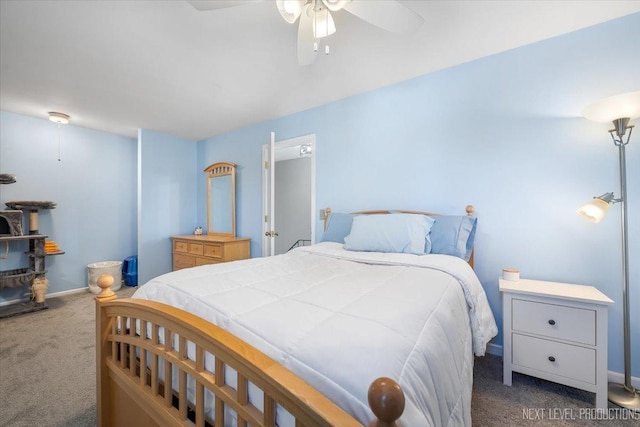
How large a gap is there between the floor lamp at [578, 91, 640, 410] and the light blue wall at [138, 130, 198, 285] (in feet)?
15.2

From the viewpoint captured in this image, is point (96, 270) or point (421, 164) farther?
point (96, 270)

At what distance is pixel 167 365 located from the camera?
37.2 inches

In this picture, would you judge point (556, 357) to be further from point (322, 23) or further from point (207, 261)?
point (207, 261)

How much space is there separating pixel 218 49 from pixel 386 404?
92.3 inches

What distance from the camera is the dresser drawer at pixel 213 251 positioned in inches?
128

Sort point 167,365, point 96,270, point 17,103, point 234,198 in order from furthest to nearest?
1. point 234,198
2. point 96,270
3. point 17,103
4. point 167,365

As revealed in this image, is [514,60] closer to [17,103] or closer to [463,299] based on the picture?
[463,299]

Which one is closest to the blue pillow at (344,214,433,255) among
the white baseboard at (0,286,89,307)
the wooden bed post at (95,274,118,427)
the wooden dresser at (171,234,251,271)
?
the wooden bed post at (95,274,118,427)

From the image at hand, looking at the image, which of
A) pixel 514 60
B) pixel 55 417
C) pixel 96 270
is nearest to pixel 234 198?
pixel 96 270

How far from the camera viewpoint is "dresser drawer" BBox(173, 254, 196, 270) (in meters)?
3.63

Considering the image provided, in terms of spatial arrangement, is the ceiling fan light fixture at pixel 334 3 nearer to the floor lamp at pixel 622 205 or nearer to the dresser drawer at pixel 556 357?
the floor lamp at pixel 622 205

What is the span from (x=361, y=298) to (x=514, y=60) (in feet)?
7.26

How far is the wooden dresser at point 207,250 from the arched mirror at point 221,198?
0.40 metres

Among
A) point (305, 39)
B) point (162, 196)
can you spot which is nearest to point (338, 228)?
point (305, 39)
